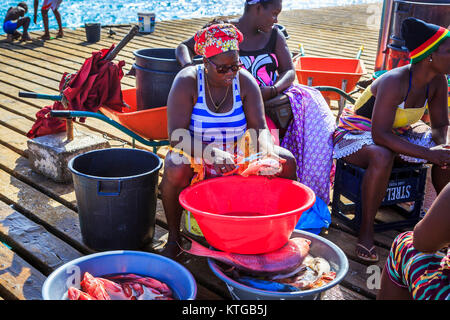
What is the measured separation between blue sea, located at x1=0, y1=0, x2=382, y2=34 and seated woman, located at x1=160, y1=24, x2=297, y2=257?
6.34 m

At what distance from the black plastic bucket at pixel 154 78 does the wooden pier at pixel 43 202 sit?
629 mm

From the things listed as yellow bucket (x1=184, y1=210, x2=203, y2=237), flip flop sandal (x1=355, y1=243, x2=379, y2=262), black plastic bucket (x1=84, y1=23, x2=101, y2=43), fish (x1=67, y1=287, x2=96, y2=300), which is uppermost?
black plastic bucket (x1=84, y1=23, x2=101, y2=43)

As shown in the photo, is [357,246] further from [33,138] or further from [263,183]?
[33,138]

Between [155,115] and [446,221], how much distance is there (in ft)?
5.94

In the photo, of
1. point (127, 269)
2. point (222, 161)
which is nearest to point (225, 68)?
point (222, 161)

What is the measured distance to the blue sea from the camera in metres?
8.82

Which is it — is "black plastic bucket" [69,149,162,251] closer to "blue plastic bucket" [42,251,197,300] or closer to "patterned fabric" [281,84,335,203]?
"blue plastic bucket" [42,251,197,300]

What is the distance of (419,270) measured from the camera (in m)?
1.64

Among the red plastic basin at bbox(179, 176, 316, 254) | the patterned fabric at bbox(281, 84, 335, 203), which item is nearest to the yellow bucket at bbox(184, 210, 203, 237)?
the red plastic basin at bbox(179, 176, 316, 254)

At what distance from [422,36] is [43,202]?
2.30 meters

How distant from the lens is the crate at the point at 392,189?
274 cm
